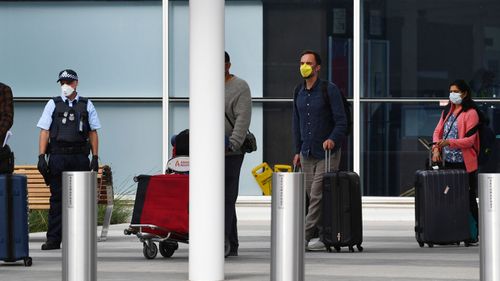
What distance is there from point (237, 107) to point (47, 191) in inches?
188

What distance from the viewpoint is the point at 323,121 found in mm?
14125

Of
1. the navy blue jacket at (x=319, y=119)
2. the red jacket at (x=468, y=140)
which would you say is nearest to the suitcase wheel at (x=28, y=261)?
the navy blue jacket at (x=319, y=119)

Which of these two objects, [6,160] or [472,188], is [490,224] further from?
[472,188]

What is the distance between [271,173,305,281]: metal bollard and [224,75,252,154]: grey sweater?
3.85 m

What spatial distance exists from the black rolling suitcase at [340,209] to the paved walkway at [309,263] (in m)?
0.17

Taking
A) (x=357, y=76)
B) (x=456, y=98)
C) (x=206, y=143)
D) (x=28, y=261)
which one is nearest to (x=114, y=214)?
(x=357, y=76)

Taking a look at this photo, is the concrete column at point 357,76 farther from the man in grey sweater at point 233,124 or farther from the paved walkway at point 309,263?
Answer: the man in grey sweater at point 233,124

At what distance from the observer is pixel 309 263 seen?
496 inches

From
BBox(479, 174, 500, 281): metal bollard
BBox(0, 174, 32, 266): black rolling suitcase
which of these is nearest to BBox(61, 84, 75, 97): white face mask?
BBox(0, 174, 32, 266): black rolling suitcase

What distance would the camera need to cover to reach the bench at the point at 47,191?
16344 mm

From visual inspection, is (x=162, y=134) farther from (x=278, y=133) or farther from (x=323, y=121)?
(x=323, y=121)

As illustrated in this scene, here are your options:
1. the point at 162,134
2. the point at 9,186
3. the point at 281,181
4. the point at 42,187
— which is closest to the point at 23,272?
the point at 9,186

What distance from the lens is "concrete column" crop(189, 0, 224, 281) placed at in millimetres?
10516

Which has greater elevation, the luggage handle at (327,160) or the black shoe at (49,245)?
the luggage handle at (327,160)
